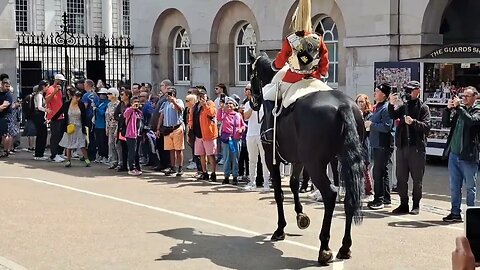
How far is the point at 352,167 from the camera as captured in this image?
715 centimetres

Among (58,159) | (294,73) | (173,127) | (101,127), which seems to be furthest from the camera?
(58,159)

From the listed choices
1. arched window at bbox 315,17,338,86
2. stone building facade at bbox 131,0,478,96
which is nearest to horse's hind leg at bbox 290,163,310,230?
stone building facade at bbox 131,0,478,96

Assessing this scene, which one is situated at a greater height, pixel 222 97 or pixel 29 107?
pixel 222 97

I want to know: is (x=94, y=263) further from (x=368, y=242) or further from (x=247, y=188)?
(x=247, y=188)

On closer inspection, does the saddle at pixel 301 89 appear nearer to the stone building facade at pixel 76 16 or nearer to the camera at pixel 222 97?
the camera at pixel 222 97

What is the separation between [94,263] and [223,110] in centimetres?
659

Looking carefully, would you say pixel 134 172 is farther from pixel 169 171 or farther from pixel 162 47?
pixel 162 47

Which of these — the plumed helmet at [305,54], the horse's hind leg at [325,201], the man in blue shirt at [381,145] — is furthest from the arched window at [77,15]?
the horse's hind leg at [325,201]

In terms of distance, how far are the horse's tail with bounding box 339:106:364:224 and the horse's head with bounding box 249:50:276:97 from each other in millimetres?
1942

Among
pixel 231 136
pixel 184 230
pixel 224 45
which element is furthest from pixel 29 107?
pixel 184 230

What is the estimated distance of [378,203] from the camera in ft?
34.6

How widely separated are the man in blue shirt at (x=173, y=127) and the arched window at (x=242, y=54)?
8.63 meters

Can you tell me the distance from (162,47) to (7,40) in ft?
18.8

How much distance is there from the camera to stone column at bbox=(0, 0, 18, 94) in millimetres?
21875
